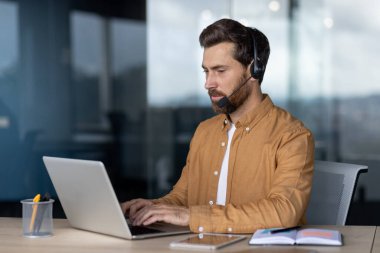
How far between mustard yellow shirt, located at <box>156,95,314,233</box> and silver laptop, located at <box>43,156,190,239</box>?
0.18 m

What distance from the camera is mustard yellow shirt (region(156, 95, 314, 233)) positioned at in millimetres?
2674

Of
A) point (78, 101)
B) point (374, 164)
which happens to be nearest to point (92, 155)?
point (78, 101)

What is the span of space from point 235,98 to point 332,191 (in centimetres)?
53

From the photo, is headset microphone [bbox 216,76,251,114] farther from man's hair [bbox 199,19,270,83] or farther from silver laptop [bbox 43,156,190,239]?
silver laptop [bbox 43,156,190,239]

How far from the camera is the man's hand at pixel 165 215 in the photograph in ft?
8.75

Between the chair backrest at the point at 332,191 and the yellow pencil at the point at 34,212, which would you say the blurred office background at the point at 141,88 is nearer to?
the chair backrest at the point at 332,191

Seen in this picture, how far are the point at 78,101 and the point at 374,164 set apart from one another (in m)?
2.47

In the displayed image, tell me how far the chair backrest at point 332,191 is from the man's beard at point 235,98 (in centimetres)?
42

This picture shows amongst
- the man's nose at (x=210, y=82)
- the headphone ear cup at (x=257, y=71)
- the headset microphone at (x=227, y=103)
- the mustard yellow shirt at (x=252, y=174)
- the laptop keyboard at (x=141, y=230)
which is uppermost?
the headphone ear cup at (x=257, y=71)

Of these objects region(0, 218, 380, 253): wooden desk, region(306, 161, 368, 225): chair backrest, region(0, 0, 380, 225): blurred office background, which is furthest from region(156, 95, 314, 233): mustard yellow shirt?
region(0, 0, 380, 225): blurred office background

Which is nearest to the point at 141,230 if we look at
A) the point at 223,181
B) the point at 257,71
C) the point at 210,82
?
the point at 223,181

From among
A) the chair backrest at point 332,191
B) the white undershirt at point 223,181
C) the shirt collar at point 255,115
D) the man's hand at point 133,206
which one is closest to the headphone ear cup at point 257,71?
the shirt collar at point 255,115

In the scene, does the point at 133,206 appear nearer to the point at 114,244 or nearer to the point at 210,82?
the point at 114,244

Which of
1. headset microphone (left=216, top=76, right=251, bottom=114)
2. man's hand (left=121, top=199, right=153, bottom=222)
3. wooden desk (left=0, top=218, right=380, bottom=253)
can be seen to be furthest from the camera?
headset microphone (left=216, top=76, right=251, bottom=114)
